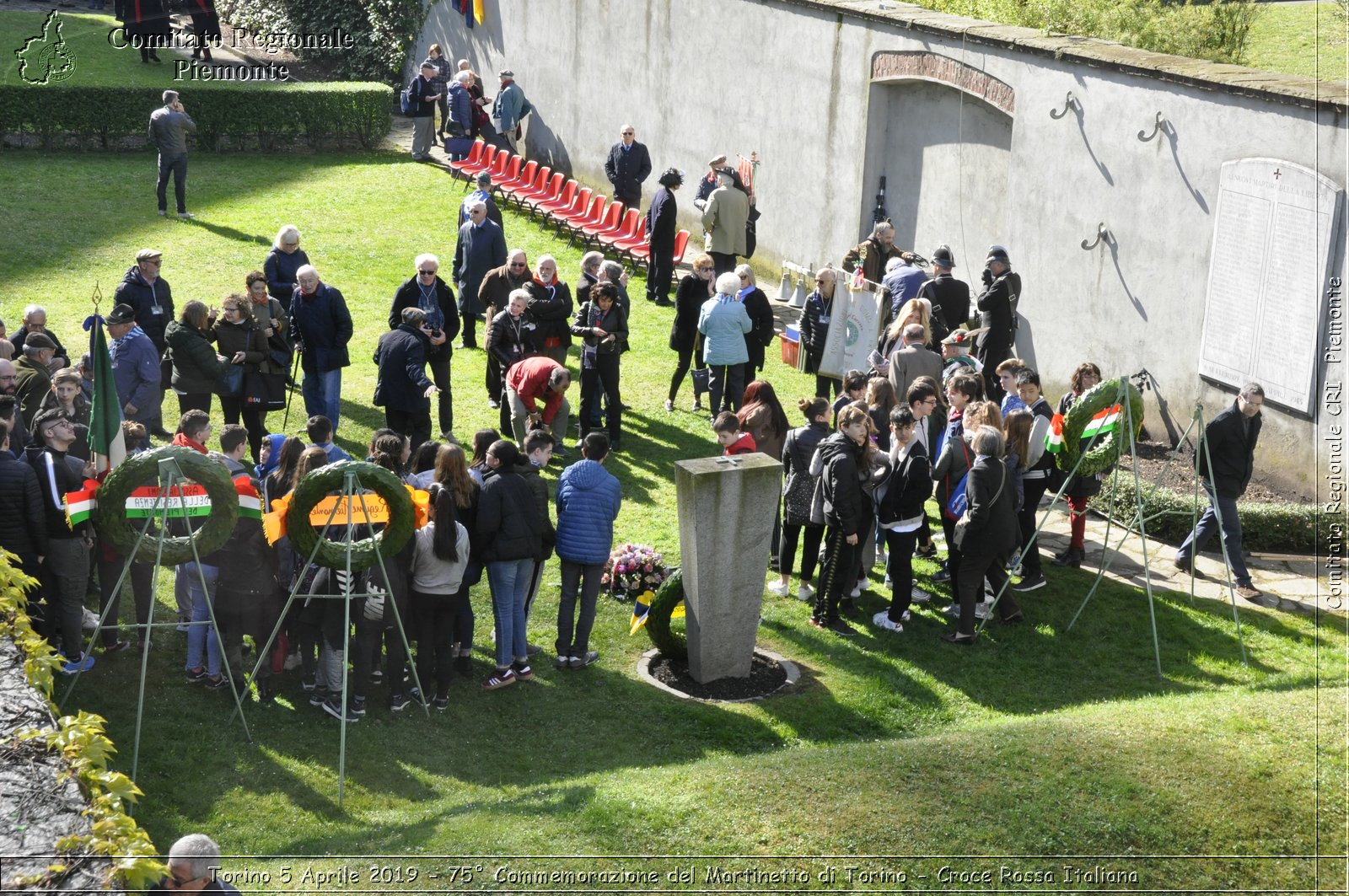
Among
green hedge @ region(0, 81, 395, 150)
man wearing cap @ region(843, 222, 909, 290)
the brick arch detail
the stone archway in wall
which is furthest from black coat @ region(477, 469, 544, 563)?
green hedge @ region(0, 81, 395, 150)

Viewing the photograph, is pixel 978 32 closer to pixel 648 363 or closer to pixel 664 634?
pixel 648 363

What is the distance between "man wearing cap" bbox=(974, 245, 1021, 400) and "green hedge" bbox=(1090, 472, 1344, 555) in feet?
7.69

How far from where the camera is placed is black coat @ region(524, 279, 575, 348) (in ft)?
43.7

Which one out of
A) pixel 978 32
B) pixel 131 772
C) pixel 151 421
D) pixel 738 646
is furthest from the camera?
pixel 978 32

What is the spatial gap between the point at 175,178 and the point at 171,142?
465 mm

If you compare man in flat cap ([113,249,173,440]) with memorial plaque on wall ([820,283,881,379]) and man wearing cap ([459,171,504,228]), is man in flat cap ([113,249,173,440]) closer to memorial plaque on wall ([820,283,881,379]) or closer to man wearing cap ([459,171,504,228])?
man wearing cap ([459,171,504,228])

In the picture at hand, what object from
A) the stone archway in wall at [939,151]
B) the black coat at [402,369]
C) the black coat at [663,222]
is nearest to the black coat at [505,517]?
the black coat at [402,369]

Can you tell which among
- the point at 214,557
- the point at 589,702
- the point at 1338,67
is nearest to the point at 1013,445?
the point at 589,702

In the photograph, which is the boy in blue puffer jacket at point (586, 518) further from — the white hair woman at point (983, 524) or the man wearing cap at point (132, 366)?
the man wearing cap at point (132, 366)

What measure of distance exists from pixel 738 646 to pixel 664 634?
0.54 meters

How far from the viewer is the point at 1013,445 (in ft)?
36.7

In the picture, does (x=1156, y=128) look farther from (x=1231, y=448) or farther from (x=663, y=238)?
(x=663, y=238)

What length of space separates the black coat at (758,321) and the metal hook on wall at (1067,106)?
3691 millimetres

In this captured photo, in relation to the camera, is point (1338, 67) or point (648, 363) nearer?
point (648, 363)
